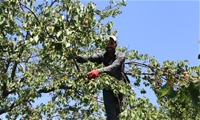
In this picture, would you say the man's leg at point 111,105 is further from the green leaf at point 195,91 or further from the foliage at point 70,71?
the green leaf at point 195,91

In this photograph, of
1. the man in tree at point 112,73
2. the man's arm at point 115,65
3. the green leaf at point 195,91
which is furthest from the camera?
the man in tree at point 112,73

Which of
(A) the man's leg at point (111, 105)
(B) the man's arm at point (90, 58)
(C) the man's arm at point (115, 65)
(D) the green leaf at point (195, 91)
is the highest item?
(B) the man's arm at point (90, 58)

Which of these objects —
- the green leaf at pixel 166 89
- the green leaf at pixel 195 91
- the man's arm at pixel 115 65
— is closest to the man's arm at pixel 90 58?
the man's arm at pixel 115 65

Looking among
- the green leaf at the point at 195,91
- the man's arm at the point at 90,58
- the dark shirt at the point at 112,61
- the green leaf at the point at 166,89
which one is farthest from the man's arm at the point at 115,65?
the green leaf at the point at 195,91

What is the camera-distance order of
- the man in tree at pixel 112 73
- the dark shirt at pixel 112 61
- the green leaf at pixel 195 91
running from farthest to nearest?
the man in tree at pixel 112 73 < the dark shirt at pixel 112 61 < the green leaf at pixel 195 91

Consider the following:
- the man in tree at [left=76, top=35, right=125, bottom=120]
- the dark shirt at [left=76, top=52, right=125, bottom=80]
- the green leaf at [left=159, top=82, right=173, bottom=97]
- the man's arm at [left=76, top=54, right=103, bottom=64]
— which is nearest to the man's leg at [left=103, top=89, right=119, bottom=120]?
the man in tree at [left=76, top=35, right=125, bottom=120]

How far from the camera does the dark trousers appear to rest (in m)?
4.10

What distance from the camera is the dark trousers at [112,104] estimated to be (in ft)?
13.5

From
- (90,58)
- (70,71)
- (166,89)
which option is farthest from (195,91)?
(70,71)

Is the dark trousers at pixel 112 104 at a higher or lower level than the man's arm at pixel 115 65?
lower

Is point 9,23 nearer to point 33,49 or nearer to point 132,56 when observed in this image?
point 132,56

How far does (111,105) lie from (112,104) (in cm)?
2

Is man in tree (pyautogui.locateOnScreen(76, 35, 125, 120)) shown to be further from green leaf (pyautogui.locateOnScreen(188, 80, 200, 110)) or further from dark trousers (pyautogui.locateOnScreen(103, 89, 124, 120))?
green leaf (pyautogui.locateOnScreen(188, 80, 200, 110))

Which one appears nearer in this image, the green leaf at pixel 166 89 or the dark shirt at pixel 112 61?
the green leaf at pixel 166 89
